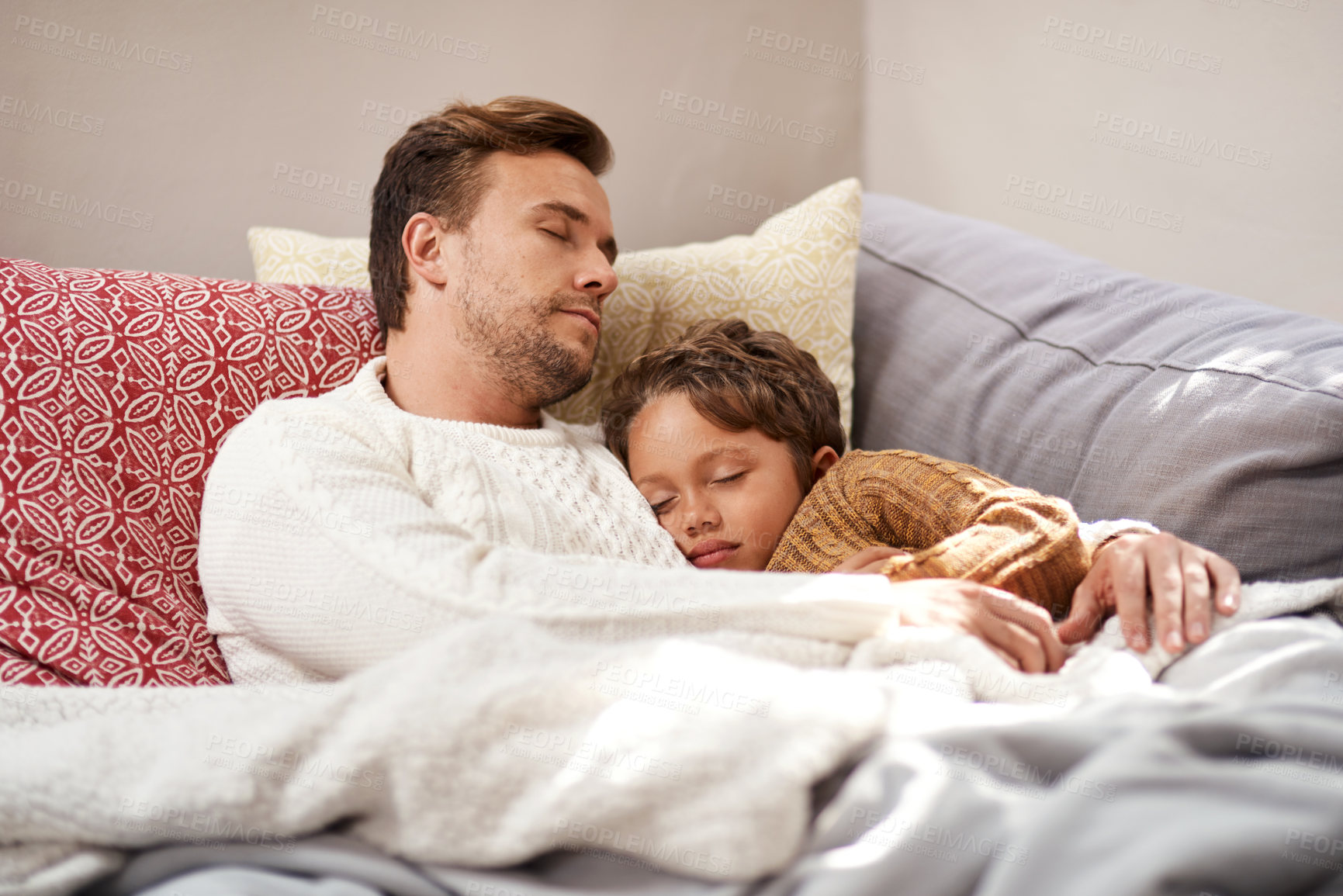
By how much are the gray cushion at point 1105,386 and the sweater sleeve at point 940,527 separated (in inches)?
6.5

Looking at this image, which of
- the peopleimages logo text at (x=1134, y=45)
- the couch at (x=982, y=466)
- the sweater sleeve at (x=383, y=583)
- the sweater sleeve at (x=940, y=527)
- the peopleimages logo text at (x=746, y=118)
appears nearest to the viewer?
the couch at (x=982, y=466)

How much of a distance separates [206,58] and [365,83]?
28cm

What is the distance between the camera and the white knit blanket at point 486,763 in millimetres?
633

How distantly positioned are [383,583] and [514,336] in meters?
0.54

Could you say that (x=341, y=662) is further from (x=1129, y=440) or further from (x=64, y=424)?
(x=1129, y=440)

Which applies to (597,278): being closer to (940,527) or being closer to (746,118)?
(940,527)

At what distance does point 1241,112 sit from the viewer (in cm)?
160

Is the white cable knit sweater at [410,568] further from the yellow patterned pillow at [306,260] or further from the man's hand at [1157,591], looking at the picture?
the yellow patterned pillow at [306,260]

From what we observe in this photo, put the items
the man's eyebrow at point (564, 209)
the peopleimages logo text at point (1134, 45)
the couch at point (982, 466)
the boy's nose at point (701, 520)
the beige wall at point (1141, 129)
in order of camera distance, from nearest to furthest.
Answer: the couch at point (982, 466)
the boy's nose at point (701, 520)
the man's eyebrow at point (564, 209)
the beige wall at point (1141, 129)
the peopleimages logo text at point (1134, 45)

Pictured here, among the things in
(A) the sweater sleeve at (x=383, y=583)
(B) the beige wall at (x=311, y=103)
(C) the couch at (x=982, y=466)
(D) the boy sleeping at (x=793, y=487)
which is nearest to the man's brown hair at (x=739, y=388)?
(D) the boy sleeping at (x=793, y=487)

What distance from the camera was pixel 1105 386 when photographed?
1.24 metres

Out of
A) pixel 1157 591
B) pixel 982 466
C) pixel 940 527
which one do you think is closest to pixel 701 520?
pixel 940 527

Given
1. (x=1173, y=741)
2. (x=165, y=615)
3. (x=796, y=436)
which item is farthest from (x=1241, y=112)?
(x=165, y=615)

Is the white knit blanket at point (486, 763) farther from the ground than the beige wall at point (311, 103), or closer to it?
closer to it
